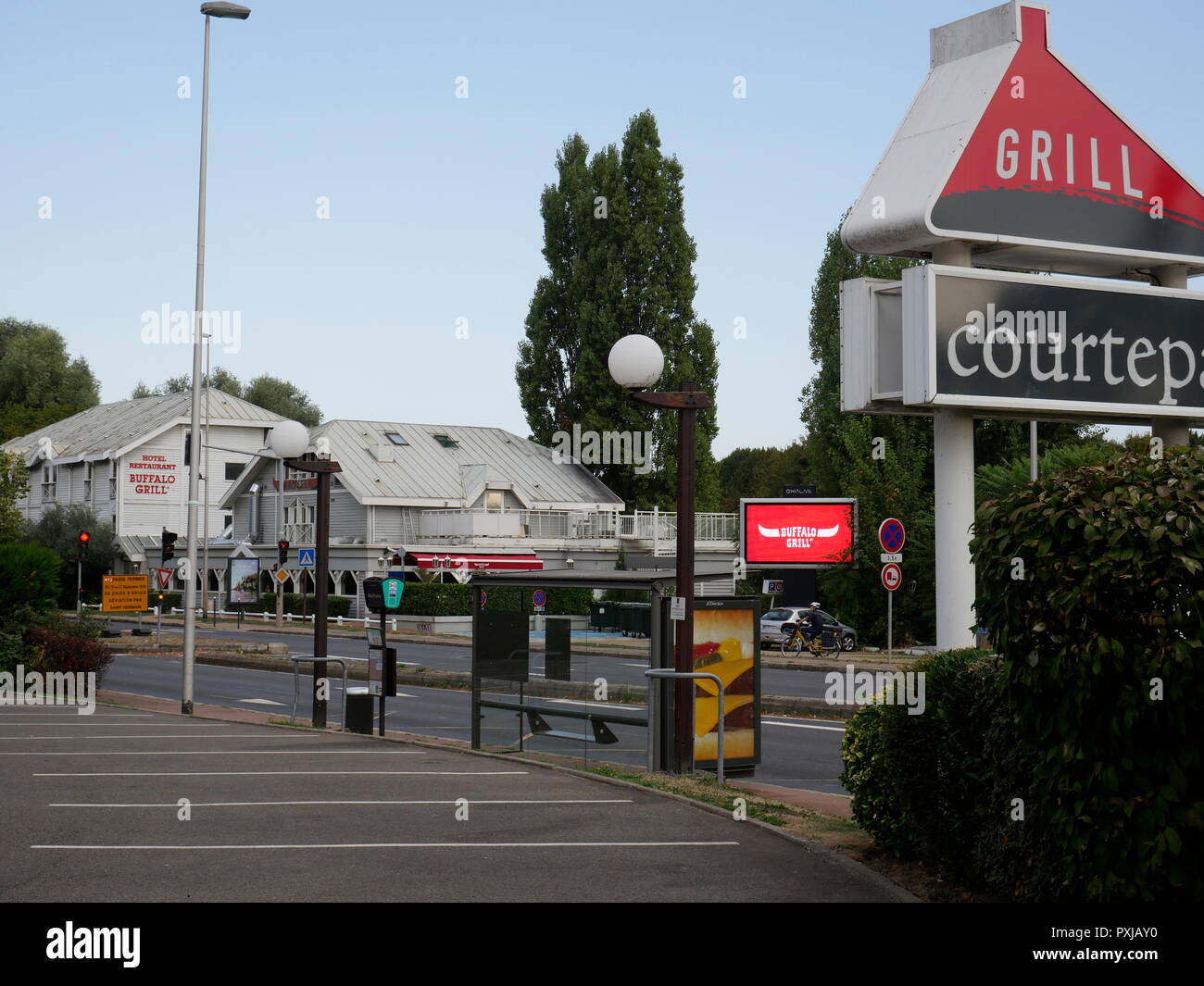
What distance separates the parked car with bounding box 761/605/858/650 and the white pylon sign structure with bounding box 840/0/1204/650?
30.2 meters

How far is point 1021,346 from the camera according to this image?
855 centimetres

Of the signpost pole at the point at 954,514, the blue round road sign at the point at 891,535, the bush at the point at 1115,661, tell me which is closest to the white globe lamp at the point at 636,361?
the signpost pole at the point at 954,514

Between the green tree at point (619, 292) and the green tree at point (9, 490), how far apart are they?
68.1 feet

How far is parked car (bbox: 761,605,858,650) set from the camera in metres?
39.2

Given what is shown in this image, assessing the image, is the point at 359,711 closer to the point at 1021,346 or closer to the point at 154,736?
the point at 154,736

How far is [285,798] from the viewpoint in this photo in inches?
439

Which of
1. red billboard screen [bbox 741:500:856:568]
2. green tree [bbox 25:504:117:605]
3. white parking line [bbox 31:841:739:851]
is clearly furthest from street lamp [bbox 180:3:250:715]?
green tree [bbox 25:504:117:605]

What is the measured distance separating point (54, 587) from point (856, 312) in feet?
65.5

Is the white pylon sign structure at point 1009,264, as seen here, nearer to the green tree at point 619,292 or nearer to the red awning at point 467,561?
the red awning at point 467,561

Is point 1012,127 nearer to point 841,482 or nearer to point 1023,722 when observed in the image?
point 1023,722

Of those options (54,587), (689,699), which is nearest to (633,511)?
(54,587)

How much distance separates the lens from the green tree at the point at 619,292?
2210 inches

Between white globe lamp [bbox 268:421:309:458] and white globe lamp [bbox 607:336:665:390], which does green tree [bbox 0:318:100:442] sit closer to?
white globe lamp [bbox 268:421:309:458]

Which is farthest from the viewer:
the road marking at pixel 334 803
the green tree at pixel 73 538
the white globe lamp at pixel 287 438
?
the green tree at pixel 73 538
